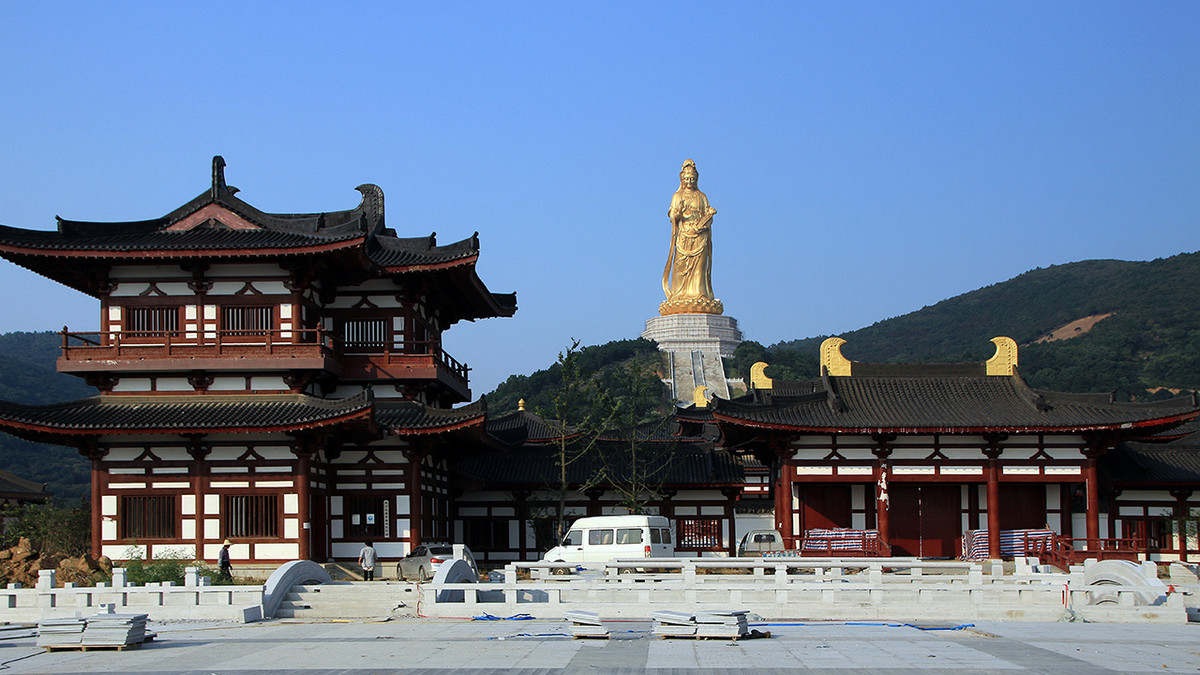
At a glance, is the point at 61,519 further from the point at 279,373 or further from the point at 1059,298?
the point at 1059,298

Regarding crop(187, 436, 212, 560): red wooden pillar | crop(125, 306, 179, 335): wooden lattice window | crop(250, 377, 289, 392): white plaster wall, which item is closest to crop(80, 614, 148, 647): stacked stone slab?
crop(187, 436, 212, 560): red wooden pillar

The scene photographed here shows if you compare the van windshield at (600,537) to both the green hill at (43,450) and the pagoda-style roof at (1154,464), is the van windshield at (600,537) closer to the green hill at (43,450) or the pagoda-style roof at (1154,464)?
the pagoda-style roof at (1154,464)

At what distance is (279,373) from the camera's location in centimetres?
3534

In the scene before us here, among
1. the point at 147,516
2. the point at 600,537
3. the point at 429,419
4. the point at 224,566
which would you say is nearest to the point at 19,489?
the point at 147,516

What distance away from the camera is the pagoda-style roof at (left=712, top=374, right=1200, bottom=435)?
119 ft

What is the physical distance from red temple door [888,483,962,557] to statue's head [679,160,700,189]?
197 ft

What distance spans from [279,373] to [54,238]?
7578 mm

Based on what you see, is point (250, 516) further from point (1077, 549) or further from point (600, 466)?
point (1077, 549)

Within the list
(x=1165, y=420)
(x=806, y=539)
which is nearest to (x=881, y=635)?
(x=806, y=539)

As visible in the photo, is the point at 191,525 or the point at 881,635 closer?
the point at 881,635

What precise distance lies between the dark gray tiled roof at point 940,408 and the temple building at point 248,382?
386 inches

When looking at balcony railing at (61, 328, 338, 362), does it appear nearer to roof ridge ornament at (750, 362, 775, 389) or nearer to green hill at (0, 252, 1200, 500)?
roof ridge ornament at (750, 362, 775, 389)

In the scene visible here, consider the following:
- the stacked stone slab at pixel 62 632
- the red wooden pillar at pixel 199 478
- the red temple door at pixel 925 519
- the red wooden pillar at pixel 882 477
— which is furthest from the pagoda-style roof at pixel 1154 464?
the stacked stone slab at pixel 62 632

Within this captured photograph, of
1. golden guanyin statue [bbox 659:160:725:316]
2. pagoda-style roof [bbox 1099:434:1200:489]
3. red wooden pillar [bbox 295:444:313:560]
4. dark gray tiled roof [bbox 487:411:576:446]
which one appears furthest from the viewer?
golden guanyin statue [bbox 659:160:725:316]
